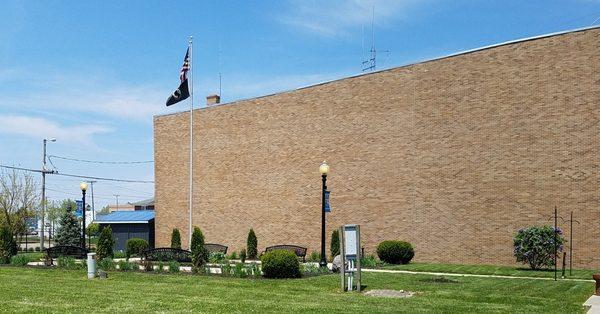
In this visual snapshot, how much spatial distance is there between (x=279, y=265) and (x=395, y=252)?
805cm

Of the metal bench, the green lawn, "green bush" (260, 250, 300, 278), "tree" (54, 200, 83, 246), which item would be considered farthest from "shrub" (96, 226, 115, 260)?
"tree" (54, 200, 83, 246)

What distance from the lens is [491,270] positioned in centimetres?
2328

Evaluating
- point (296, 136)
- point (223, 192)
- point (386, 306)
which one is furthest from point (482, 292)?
point (223, 192)

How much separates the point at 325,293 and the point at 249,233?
59.3ft

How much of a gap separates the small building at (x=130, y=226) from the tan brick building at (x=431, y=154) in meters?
7.14

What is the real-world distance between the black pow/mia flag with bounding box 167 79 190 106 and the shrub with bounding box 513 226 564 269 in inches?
728

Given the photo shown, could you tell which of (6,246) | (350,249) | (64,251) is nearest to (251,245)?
(64,251)

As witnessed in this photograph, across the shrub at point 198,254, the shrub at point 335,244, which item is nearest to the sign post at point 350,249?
the shrub at point 198,254

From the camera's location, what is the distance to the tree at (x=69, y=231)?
1835 inches

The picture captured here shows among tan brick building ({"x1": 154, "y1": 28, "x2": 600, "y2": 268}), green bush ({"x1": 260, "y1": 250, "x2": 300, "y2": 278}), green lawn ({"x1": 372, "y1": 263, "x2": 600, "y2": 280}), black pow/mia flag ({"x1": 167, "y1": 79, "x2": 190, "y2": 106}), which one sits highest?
black pow/mia flag ({"x1": 167, "y1": 79, "x2": 190, "y2": 106})

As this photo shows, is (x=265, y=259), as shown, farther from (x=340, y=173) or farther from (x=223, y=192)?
(x=223, y=192)

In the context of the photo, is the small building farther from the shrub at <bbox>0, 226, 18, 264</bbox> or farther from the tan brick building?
the shrub at <bbox>0, 226, 18, 264</bbox>

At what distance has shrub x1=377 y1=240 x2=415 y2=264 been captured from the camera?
27.2 metres

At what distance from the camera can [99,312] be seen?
42.0 feet
